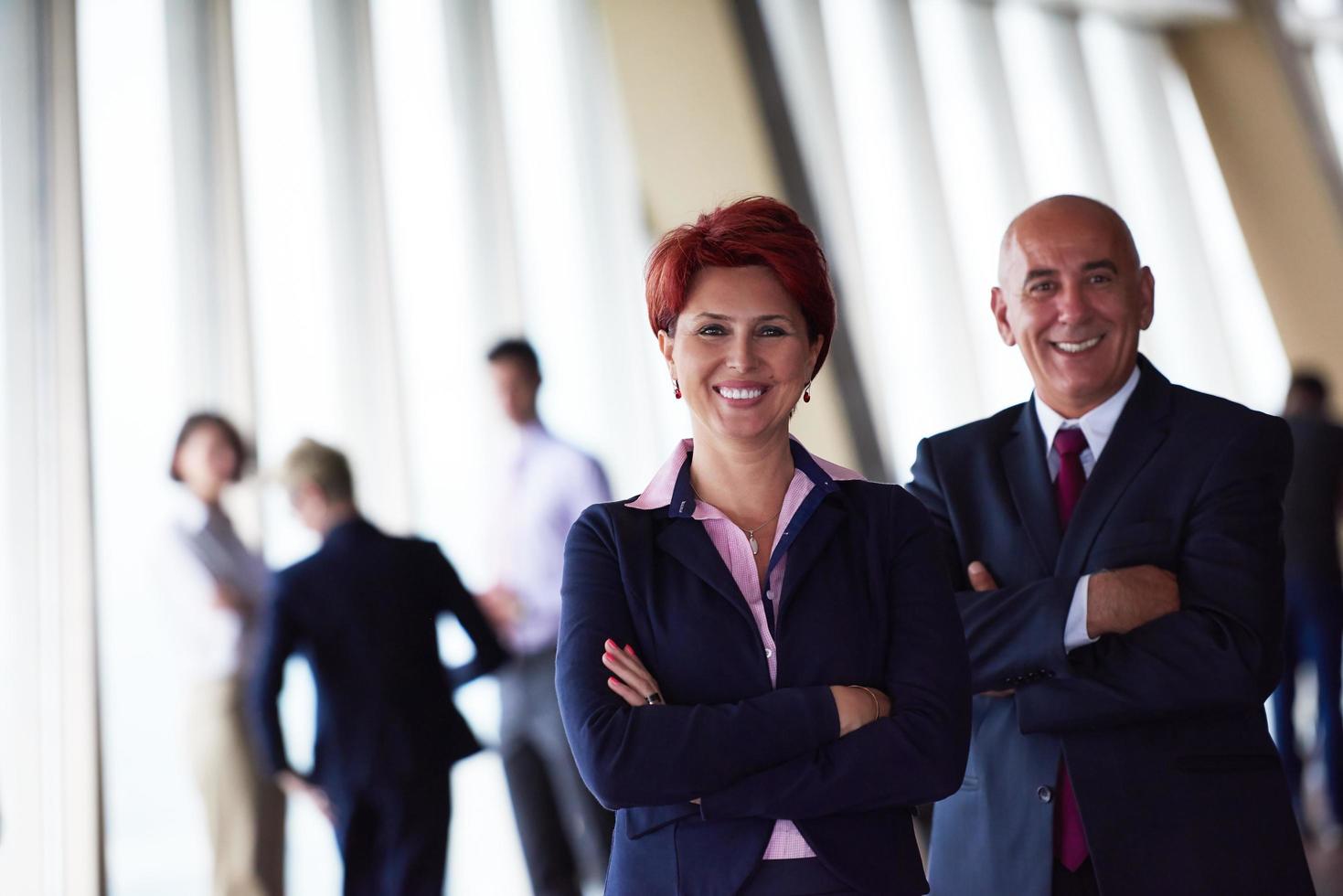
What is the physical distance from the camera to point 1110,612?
1.79 meters

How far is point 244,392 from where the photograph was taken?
14.9 feet

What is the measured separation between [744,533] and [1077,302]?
765 millimetres

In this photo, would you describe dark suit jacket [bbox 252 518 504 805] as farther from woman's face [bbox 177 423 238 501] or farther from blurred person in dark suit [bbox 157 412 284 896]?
woman's face [bbox 177 423 238 501]

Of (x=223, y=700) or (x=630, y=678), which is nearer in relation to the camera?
(x=630, y=678)

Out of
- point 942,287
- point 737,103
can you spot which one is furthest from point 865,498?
point 942,287

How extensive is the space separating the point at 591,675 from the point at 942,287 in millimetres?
5214

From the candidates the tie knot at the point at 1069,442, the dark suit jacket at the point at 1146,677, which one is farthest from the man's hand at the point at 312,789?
the tie knot at the point at 1069,442

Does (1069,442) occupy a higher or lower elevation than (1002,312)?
lower

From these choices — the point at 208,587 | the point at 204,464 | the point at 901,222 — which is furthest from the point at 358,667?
the point at 901,222

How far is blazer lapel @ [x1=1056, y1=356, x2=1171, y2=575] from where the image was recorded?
187 cm

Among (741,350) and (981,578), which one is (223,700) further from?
(741,350)

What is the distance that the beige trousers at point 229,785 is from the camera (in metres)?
4.00

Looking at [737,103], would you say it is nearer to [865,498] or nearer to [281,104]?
[281,104]

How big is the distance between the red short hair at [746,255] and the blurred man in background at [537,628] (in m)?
2.27
